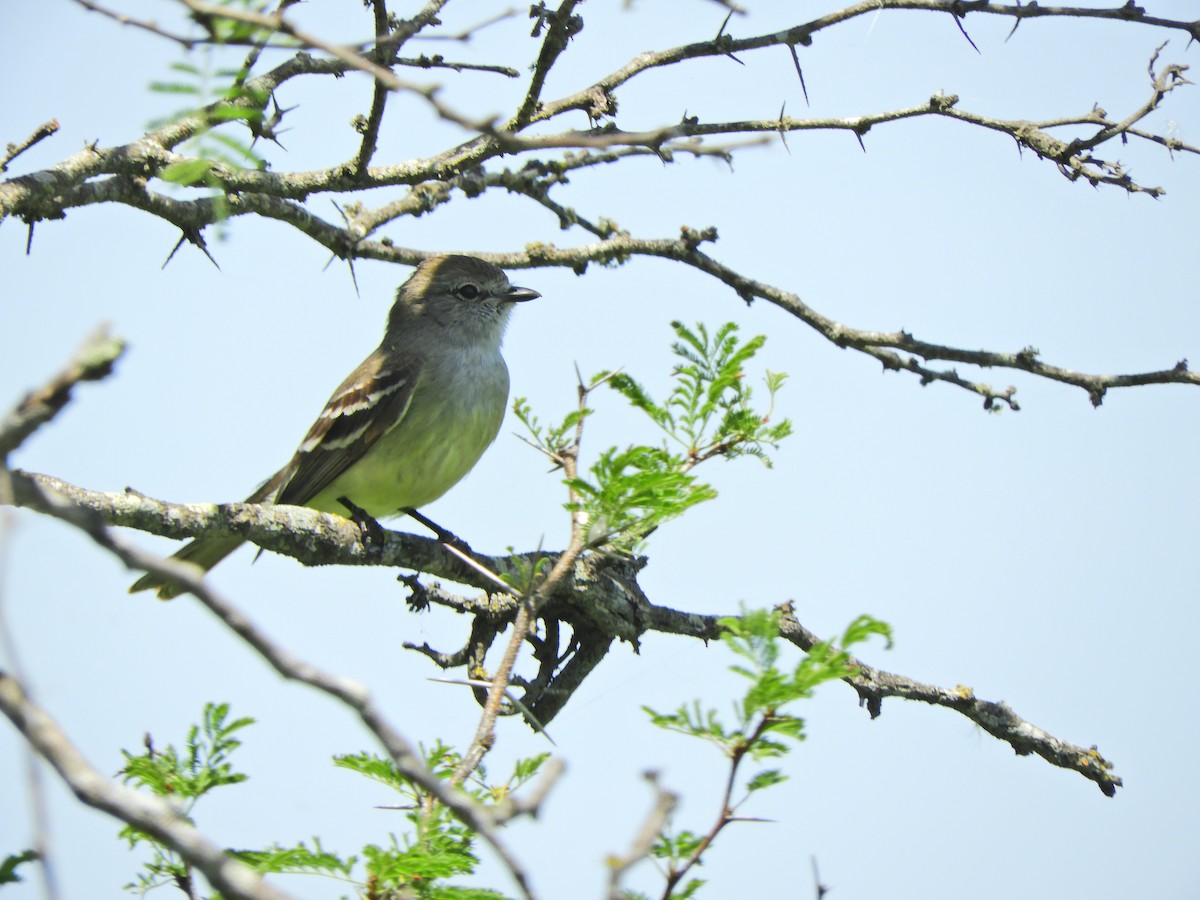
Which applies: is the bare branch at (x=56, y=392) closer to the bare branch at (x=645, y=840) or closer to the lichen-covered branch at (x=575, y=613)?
the bare branch at (x=645, y=840)

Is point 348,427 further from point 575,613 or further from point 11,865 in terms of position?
point 11,865

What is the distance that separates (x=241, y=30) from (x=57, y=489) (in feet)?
6.14

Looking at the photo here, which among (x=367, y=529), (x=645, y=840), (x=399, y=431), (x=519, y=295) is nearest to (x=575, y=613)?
(x=367, y=529)

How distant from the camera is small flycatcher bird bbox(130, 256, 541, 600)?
22.7 feet

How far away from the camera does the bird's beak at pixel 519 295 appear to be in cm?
817

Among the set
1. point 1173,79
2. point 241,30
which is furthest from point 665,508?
point 1173,79

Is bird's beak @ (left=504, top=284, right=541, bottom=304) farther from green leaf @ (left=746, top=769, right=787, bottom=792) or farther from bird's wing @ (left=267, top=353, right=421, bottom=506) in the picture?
green leaf @ (left=746, top=769, right=787, bottom=792)

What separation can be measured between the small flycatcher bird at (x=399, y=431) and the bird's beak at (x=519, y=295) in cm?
42

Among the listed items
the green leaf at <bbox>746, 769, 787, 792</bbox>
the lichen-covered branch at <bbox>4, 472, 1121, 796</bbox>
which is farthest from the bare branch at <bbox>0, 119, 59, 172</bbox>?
the green leaf at <bbox>746, 769, 787, 792</bbox>

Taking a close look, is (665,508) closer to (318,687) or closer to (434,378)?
(318,687)

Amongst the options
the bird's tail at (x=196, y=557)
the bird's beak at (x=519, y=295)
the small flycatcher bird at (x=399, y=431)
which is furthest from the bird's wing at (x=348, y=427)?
the bird's beak at (x=519, y=295)

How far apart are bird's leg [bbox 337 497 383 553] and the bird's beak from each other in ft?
A: 7.18

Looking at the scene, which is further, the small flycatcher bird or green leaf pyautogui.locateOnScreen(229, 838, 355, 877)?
the small flycatcher bird

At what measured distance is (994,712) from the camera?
17.2ft
